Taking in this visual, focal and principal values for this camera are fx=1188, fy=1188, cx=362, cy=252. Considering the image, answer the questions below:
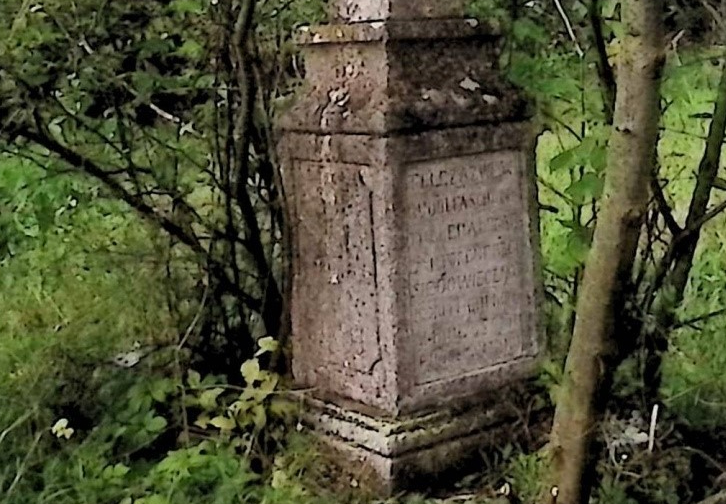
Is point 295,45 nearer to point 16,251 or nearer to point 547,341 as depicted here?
point 547,341

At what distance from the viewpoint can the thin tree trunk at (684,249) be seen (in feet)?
11.1

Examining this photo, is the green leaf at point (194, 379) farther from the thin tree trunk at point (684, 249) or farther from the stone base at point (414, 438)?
the thin tree trunk at point (684, 249)

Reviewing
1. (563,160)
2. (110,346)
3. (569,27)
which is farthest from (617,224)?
(110,346)

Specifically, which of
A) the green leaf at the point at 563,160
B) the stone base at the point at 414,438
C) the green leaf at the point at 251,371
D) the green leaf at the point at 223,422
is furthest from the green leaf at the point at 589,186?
the green leaf at the point at 223,422

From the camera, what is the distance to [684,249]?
3523mm

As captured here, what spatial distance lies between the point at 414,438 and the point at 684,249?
1035mm

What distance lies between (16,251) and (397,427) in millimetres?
2388

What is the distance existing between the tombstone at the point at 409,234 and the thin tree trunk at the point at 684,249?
0.38 meters

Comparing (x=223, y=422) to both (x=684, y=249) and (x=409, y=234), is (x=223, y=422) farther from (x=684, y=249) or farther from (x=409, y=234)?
(x=684, y=249)

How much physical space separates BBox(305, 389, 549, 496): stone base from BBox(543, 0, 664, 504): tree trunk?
731mm

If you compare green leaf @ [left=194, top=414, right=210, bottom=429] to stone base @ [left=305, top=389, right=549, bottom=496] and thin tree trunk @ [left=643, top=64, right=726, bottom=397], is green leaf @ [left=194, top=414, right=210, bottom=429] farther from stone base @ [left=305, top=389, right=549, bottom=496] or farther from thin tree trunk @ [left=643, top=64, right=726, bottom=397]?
thin tree trunk @ [left=643, top=64, right=726, bottom=397]

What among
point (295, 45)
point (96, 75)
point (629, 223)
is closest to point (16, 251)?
point (96, 75)

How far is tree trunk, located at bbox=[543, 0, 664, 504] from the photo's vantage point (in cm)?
219

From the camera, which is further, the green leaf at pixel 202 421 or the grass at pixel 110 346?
the green leaf at pixel 202 421
